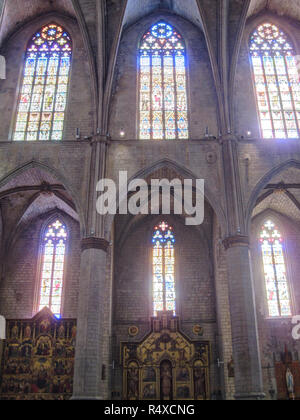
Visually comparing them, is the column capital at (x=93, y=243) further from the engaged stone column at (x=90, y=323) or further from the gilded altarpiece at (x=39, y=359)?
the gilded altarpiece at (x=39, y=359)

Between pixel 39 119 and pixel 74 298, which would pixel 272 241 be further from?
pixel 39 119

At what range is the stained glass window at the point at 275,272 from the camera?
20.4 m

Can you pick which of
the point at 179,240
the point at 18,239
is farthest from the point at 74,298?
the point at 179,240

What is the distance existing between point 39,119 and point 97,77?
127 inches

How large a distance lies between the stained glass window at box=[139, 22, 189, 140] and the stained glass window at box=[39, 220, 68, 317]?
22.3ft

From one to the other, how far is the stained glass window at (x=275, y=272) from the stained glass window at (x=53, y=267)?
995 cm

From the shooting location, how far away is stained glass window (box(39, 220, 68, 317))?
2047 centimetres

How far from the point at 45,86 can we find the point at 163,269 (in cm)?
1051

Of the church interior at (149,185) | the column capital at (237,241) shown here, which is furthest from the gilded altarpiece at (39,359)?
the column capital at (237,241)

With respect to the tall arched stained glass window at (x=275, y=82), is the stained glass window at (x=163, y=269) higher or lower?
lower

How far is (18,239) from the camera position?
Result: 21.6 meters

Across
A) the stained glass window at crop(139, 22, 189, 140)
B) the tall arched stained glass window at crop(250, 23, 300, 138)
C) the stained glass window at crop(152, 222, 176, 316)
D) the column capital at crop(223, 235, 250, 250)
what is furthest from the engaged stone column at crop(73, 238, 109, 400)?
the tall arched stained glass window at crop(250, 23, 300, 138)

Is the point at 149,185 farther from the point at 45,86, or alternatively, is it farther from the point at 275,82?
the point at 275,82
